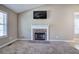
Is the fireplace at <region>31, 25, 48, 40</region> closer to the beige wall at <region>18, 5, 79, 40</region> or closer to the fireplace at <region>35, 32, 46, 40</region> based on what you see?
the fireplace at <region>35, 32, 46, 40</region>

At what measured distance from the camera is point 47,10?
8391 mm

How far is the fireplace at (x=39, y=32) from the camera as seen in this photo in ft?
27.4

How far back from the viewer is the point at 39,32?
27.7 feet

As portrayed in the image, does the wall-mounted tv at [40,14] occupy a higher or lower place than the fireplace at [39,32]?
higher

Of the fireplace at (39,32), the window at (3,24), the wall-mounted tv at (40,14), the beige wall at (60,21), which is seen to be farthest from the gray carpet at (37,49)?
the wall-mounted tv at (40,14)

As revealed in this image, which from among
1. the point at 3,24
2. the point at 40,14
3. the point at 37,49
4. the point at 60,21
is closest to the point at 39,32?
the point at 40,14

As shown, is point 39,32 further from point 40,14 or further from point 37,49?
point 37,49

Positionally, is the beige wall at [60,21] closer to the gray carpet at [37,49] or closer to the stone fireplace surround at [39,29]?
the stone fireplace surround at [39,29]

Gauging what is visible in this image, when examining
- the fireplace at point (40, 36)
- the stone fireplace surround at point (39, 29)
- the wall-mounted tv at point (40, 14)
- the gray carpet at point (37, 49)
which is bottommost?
the gray carpet at point (37, 49)

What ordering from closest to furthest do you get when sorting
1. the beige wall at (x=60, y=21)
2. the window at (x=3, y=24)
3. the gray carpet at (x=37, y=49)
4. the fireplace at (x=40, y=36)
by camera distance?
the gray carpet at (x=37, y=49)
the window at (x=3, y=24)
the beige wall at (x=60, y=21)
the fireplace at (x=40, y=36)

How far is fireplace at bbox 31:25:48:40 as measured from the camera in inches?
329

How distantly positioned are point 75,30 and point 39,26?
2513 mm

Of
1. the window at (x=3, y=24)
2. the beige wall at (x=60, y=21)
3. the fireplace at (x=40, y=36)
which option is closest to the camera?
the window at (x=3, y=24)
